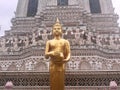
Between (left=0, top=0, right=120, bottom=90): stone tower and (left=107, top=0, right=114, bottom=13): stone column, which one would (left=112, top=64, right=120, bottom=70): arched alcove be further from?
(left=107, top=0, right=114, bottom=13): stone column

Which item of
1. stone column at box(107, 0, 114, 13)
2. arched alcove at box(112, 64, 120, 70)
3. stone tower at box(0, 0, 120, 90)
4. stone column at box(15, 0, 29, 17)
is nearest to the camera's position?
stone tower at box(0, 0, 120, 90)

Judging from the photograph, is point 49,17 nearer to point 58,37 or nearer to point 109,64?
point 109,64

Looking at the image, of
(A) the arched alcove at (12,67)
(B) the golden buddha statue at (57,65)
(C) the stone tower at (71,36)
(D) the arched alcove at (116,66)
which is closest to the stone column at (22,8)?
(C) the stone tower at (71,36)

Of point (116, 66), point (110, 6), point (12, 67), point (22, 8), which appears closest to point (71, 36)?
point (116, 66)

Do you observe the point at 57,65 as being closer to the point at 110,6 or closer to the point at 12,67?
the point at 12,67

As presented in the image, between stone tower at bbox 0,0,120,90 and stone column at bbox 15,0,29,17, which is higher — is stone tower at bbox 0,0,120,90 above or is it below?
below

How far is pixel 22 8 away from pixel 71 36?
965cm

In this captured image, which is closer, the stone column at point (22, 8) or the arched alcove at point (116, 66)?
the arched alcove at point (116, 66)

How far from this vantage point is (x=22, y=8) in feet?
103

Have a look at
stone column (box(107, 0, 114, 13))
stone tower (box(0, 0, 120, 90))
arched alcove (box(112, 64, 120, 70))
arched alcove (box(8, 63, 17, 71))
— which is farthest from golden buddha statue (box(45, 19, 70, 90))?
stone column (box(107, 0, 114, 13))

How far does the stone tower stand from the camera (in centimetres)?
2244

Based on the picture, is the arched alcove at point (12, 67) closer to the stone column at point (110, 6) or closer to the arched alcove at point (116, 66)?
the arched alcove at point (116, 66)

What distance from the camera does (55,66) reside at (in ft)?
29.6

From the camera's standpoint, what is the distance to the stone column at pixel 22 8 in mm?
30802
